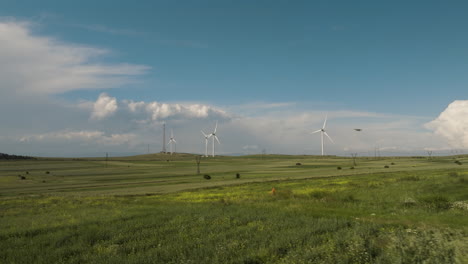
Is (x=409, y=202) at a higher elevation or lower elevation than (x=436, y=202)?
lower

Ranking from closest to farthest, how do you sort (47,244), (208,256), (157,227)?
(208,256)
(47,244)
(157,227)

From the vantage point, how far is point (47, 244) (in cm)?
1936

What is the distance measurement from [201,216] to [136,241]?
322 inches

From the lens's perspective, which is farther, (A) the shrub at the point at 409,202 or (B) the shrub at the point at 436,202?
(A) the shrub at the point at 409,202

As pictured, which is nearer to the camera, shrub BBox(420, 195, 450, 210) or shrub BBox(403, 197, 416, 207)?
shrub BBox(420, 195, 450, 210)

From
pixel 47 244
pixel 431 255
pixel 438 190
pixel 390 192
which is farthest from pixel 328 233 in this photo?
pixel 438 190

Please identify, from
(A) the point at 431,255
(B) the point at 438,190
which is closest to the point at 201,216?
(A) the point at 431,255

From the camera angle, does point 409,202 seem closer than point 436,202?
No

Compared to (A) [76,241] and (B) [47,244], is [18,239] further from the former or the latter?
(A) [76,241]

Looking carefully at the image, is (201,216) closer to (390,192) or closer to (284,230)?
(284,230)

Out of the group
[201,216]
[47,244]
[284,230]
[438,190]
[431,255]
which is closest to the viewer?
[431,255]

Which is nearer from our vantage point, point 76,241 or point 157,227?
point 76,241

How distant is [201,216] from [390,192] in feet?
86.6

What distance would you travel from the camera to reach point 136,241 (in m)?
19.4
